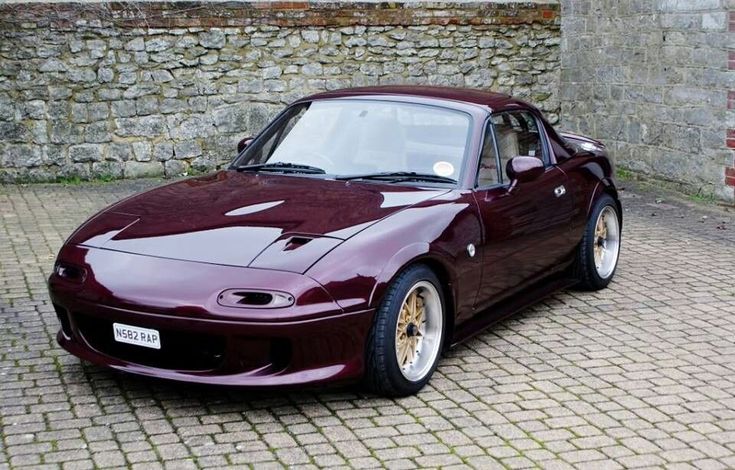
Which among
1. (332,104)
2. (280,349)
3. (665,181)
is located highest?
(332,104)

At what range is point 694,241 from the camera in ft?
31.5

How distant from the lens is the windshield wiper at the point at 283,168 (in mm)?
6332

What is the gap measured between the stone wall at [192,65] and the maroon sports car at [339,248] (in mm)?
6050

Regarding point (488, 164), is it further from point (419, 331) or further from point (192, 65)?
point (192, 65)

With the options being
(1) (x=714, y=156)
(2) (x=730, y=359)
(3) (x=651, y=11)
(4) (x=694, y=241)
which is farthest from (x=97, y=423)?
(3) (x=651, y=11)

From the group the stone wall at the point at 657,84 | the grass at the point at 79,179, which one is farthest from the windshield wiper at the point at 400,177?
the grass at the point at 79,179

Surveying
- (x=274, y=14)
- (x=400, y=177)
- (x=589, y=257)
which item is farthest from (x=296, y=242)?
(x=274, y=14)

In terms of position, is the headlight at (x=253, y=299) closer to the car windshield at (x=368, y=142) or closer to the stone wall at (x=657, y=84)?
the car windshield at (x=368, y=142)

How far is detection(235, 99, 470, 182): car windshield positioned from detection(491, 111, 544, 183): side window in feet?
1.03

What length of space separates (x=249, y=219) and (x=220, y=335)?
0.85 metres

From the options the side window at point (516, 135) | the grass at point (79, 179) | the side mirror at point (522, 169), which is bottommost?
the grass at point (79, 179)

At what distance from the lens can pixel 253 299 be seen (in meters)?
4.88

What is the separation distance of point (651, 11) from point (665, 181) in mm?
2022

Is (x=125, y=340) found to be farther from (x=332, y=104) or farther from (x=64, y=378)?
(x=332, y=104)
